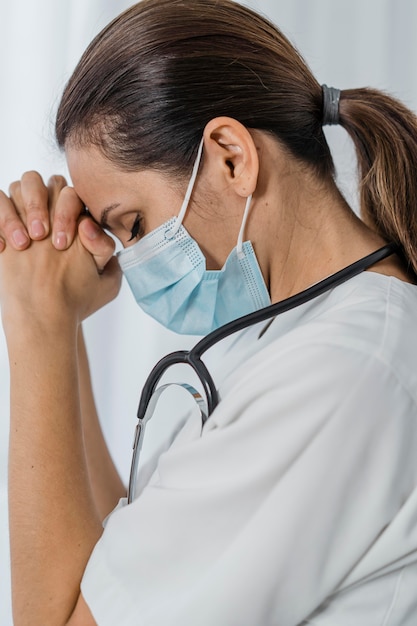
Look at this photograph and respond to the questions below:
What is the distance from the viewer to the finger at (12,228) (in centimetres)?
121

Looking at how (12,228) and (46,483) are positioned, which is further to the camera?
(12,228)

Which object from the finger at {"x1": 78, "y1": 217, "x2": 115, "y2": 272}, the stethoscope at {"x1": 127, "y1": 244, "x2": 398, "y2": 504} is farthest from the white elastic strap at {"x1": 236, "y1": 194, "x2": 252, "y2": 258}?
the finger at {"x1": 78, "y1": 217, "x2": 115, "y2": 272}

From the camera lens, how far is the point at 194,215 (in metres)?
1.11

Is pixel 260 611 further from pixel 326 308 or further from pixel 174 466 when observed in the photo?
pixel 326 308

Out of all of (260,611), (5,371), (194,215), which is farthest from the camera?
(5,371)

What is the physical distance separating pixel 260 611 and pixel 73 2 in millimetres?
1354

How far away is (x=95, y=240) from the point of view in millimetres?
1235

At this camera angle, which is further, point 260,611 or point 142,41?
point 142,41

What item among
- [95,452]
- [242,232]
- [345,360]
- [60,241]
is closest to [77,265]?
[60,241]

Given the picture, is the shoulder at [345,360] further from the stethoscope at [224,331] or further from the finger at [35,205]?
the finger at [35,205]

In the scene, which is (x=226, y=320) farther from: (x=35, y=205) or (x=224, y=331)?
(x=35, y=205)

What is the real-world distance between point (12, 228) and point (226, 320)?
34 centimetres

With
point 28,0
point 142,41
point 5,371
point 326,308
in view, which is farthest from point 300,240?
point 28,0

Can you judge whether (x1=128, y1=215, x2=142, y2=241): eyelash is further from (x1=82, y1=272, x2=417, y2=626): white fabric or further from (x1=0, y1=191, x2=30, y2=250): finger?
(x1=82, y1=272, x2=417, y2=626): white fabric
